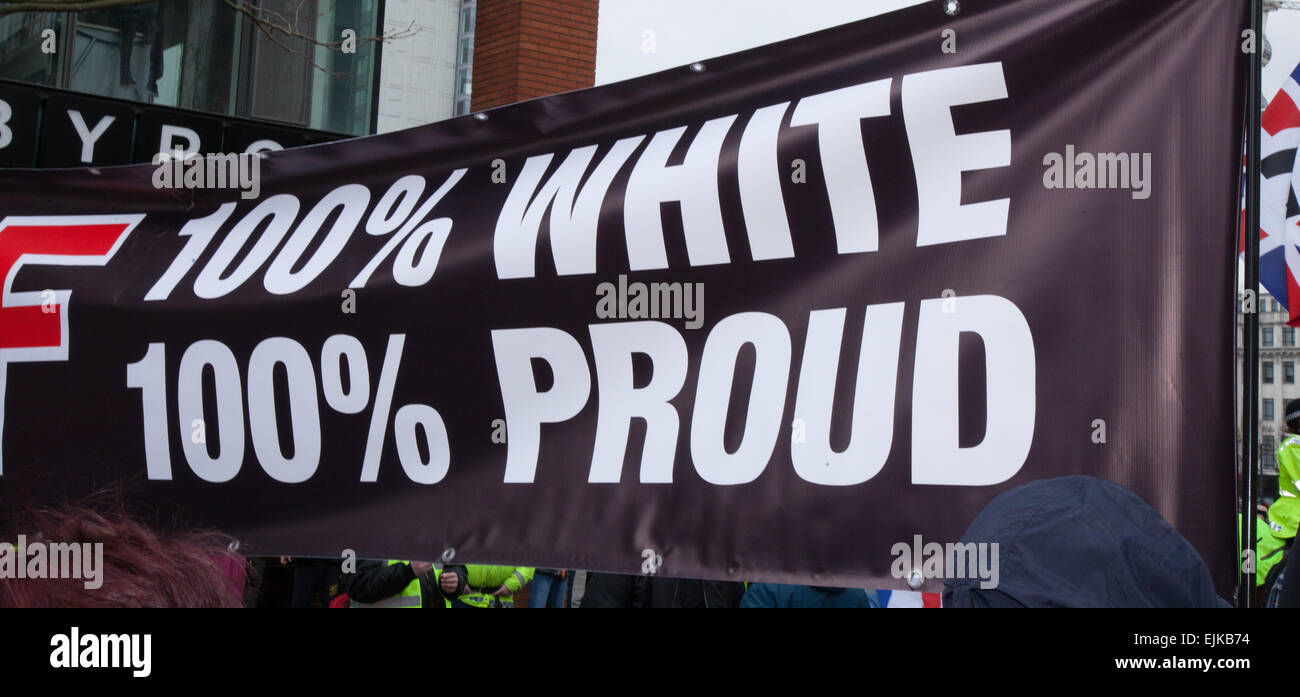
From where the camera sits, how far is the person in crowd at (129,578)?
1229 mm

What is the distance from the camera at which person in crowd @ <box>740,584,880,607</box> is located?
17.4ft

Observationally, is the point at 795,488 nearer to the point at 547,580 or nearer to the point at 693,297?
the point at 693,297

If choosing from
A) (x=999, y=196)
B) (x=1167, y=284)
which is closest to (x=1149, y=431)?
(x=1167, y=284)

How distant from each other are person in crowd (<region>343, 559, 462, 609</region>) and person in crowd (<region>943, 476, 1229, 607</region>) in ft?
16.9

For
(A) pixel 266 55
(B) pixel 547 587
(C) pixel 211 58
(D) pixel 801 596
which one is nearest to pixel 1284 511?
(D) pixel 801 596

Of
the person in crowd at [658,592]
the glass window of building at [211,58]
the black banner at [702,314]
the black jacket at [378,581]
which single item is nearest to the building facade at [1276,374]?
the glass window of building at [211,58]

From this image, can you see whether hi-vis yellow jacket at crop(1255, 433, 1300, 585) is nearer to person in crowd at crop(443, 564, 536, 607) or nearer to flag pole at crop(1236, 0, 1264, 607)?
person in crowd at crop(443, 564, 536, 607)

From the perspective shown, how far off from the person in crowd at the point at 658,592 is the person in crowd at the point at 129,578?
497 centimetres

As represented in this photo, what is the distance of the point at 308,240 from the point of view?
3.85 m

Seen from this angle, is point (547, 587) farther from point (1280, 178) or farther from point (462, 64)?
point (462, 64)

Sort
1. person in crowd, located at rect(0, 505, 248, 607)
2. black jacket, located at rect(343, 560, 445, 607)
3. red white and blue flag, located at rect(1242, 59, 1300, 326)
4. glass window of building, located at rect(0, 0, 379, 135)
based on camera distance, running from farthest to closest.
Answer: glass window of building, located at rect(0, 0, 379, 135) → black jacket, located at rect(343, 560, 445, 607) → red white and blue flag, located at rect(1242, 59, 1300, 326) → person in crowd, located at rect(0, 505, 248, 607)

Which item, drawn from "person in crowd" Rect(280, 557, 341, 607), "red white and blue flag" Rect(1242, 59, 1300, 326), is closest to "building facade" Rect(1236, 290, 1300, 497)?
"red white and blue flag" Rect(1242, 59, 1300, 326)

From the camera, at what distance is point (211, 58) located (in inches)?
414

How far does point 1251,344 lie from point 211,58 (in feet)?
33.2
